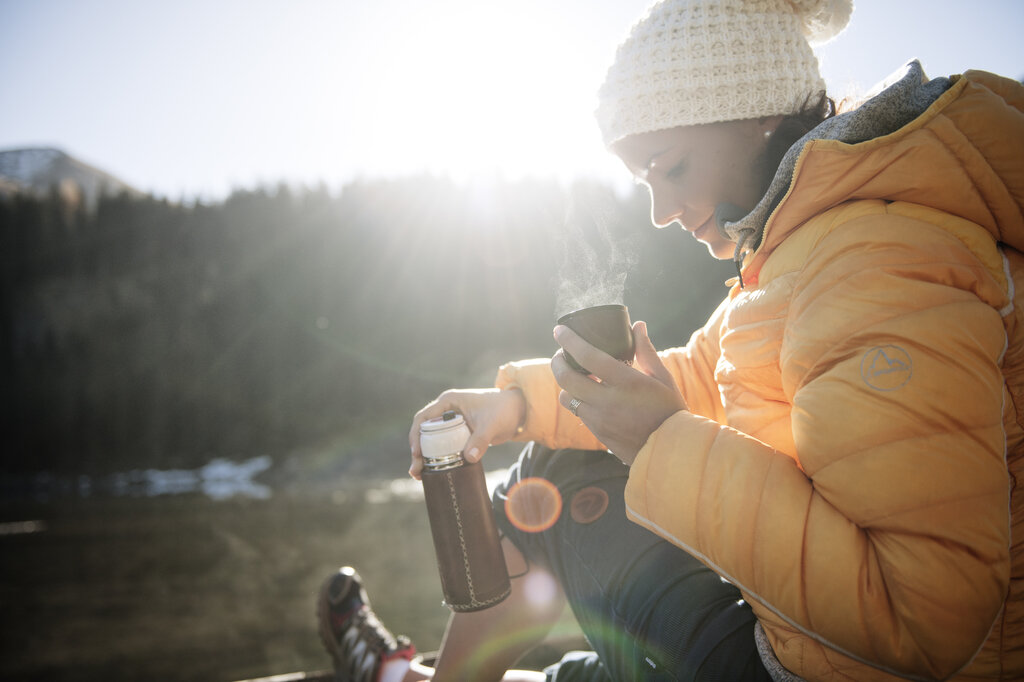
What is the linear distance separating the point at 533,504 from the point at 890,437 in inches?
30.7

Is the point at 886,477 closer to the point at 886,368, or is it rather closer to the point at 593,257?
the point at 886,368

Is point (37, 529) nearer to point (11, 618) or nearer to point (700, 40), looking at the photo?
point (11, 618)

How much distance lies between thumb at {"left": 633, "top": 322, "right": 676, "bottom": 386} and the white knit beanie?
1.58 feet

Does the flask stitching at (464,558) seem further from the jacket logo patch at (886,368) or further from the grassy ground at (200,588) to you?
the grassy ground at (200,588)

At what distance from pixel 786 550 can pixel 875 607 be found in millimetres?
106

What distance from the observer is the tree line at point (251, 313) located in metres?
7.64

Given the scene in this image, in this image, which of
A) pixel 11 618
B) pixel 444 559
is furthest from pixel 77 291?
pixel 444 559

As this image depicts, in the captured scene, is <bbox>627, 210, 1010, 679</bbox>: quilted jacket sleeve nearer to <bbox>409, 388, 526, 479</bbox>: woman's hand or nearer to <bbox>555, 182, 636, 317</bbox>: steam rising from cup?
<bbox>555, 182, 636, 317</bbox>: steam rising from cup

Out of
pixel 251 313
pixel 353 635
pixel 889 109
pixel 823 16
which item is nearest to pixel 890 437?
pixel 889 109

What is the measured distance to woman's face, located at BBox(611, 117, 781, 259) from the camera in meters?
1.14

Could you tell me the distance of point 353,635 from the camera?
1628 millimetres

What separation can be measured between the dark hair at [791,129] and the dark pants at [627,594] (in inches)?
26.9

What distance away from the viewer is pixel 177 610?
2.75 m

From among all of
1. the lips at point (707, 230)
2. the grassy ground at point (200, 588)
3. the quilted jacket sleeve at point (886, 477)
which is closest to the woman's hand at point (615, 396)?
the quilted jacket sleeve at point (886, 477)
